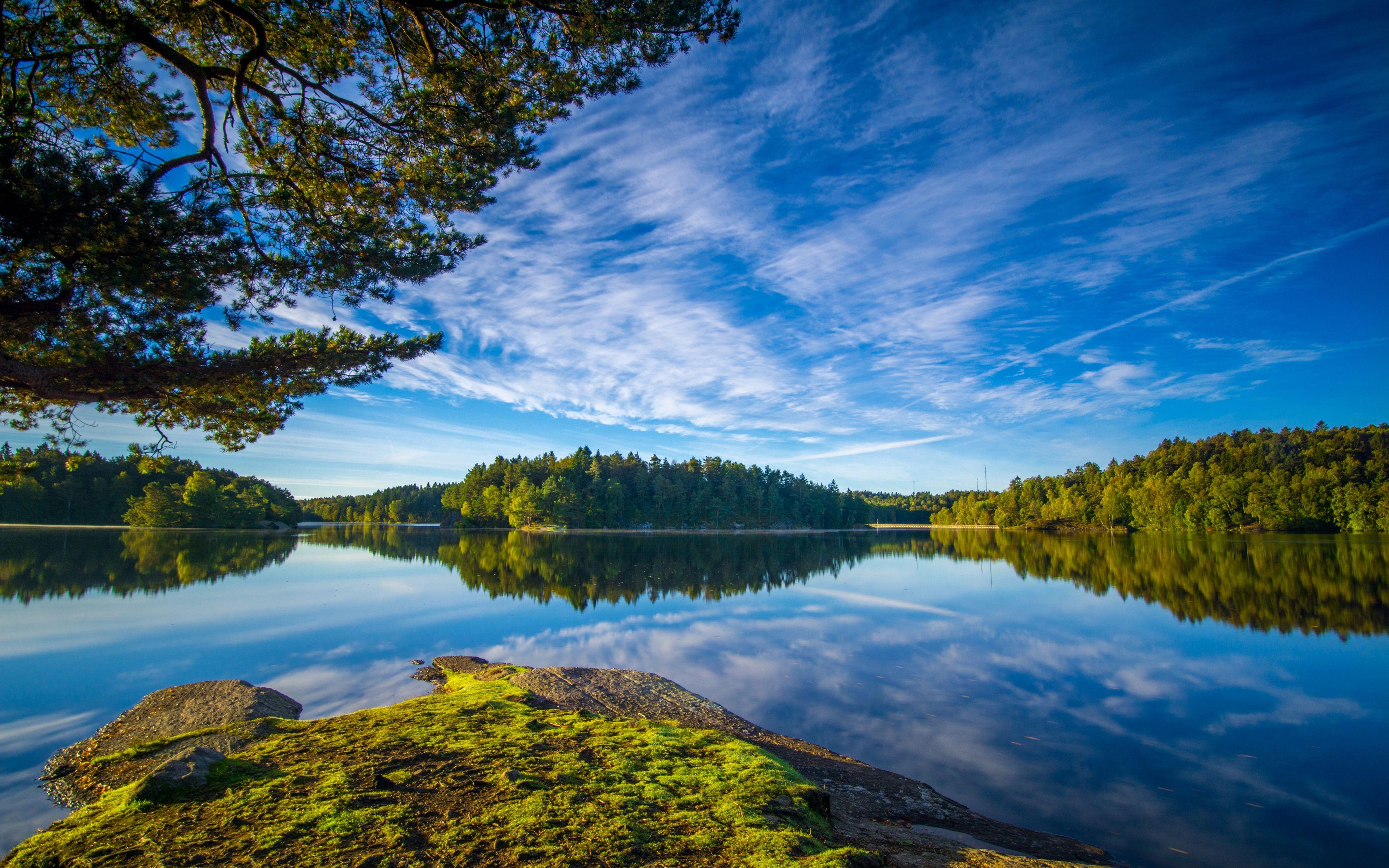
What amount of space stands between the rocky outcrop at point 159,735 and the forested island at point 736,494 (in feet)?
271

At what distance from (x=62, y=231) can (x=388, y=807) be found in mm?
8460

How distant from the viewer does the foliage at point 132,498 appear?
83000 millimetres

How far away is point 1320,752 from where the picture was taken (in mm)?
9461

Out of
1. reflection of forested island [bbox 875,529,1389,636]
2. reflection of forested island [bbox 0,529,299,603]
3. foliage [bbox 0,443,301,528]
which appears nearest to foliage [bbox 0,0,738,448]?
reflection of forested island [bbox 0,529,299,603]

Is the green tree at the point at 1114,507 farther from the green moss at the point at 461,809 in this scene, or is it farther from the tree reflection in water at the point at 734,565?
the green moss at the point at 461,809

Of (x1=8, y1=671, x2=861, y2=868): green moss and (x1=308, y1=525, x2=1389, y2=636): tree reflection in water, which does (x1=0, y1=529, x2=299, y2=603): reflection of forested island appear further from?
(x1=8, y1=671, x2=861, y2=868): green moss

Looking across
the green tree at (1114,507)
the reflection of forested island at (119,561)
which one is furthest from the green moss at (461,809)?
the green tree at (1114,507)

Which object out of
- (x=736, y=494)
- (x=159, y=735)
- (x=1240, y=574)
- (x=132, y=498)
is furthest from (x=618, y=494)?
(x=159, y=735)

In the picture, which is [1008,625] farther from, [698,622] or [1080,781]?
[1080,781]

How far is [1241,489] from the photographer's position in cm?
8550

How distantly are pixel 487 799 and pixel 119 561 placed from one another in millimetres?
48600

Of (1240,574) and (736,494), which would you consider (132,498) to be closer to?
(736,494)

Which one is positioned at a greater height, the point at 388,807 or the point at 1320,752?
the point at 388,807

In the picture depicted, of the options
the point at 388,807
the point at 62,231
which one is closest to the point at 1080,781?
the point at 388,807
